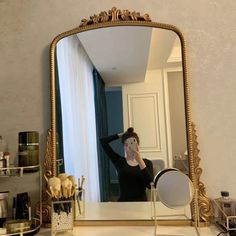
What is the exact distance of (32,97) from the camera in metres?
1.28

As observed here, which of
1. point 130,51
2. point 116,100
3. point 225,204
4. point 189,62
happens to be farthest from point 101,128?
point 225,204

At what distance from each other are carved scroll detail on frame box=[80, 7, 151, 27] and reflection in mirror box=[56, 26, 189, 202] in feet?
0.14

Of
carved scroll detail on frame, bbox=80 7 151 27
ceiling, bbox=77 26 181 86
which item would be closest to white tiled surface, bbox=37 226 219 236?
ceiling, bbox=77 26 181 86

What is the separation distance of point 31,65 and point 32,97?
0.16m

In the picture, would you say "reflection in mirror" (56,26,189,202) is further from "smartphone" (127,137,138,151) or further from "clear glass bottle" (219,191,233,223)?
"clear glass bottle" (219,191,233,223)

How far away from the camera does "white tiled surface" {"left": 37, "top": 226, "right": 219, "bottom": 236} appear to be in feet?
3.33

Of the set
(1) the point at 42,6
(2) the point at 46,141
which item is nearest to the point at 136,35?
(1) the point at 42,6

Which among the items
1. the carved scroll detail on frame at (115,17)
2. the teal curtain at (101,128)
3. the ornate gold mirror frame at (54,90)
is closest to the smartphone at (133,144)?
the teal curtain at (101,128)

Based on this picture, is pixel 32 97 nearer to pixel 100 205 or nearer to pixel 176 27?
pixel 100 205

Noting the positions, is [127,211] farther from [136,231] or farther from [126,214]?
[136,231]

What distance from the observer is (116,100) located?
3.91 feet

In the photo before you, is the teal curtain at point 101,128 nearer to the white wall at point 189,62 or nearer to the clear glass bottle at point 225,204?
the white wall at point 189,62

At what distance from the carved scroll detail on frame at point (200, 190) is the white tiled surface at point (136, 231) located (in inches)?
2.1

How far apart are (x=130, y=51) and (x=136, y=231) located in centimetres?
79
